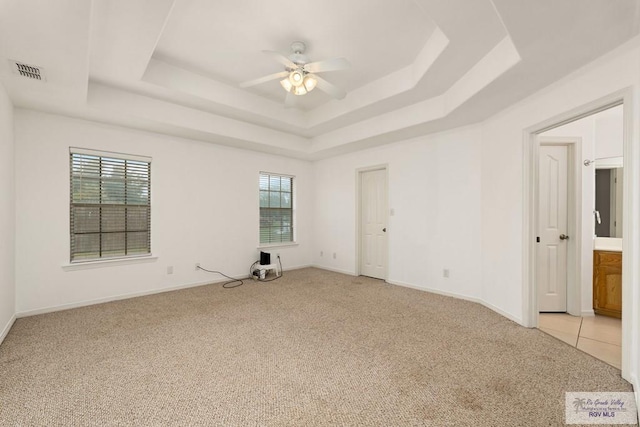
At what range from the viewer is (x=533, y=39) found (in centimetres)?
202

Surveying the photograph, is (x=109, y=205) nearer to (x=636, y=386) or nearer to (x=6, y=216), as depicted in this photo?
(x=6, y=216)

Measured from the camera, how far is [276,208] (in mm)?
5891

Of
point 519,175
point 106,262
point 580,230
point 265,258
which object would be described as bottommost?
point 265,258

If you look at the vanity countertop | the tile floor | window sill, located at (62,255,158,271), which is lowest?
the tile floor

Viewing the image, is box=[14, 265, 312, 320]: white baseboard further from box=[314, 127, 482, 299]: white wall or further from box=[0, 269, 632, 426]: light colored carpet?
box=[314, 127, 482, 299]: white wall

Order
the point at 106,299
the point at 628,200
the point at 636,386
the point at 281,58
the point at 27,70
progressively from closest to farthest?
the point at 636,386 → the point at 628,200 → the point at 27,70 → the point at 281,58 → the point at 106,299

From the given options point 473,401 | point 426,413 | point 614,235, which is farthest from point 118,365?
point 614,235

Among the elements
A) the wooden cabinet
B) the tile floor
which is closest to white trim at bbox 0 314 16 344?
the tile floor

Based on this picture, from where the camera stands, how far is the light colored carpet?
66.2 inches

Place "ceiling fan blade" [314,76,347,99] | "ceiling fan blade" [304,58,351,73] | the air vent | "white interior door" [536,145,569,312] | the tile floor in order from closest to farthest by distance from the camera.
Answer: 1. the air vent
2. the tile floor
3. "ceiling fan blade" [304,58,351,73]
4. "ceiling fan blade" [314,76,347,99]
5. "white interior door" [536,145,569,312]

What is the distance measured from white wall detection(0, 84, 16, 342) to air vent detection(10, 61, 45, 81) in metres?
0.40

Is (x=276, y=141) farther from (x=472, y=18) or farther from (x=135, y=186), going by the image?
(x=472, y=18)

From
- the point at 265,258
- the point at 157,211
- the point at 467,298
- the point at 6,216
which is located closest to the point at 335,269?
the point at 265,258

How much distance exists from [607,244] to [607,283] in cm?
53
